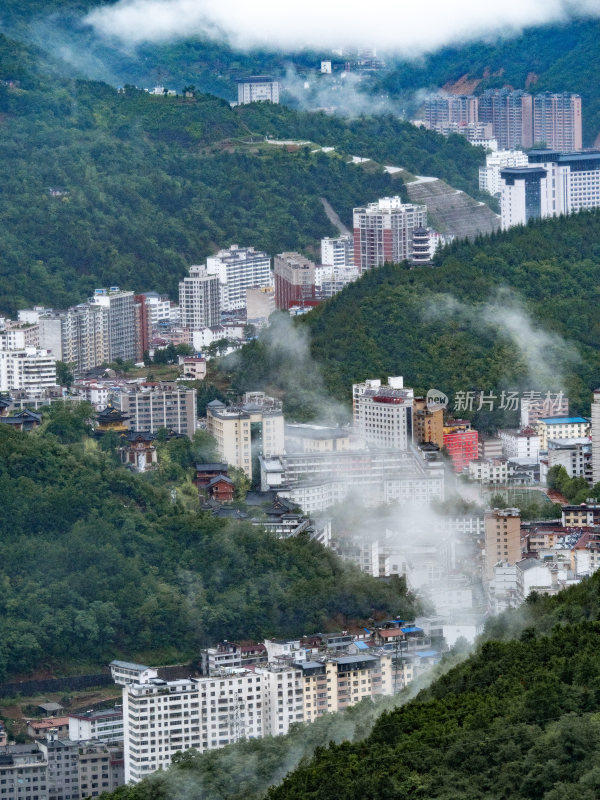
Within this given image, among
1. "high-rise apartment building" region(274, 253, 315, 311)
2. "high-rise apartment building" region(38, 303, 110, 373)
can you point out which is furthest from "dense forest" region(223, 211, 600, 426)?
"high-rise apartment building" region(38, 303, 110, 373)

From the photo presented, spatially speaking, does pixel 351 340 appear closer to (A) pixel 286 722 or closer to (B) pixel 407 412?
(B) pixel 407 412

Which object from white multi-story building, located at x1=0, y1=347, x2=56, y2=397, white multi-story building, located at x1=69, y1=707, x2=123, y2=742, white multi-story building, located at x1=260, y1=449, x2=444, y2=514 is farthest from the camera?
white multi-story building, located at x1=0, y1=347, x2=56, y2=397

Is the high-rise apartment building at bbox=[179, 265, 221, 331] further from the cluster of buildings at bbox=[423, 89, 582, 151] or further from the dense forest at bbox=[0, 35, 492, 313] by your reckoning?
the cluster of buildings at bbox=[423, 89, 582, 151]

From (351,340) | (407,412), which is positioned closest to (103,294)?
(351,340)

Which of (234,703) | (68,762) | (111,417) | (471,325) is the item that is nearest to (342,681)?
(234,703)

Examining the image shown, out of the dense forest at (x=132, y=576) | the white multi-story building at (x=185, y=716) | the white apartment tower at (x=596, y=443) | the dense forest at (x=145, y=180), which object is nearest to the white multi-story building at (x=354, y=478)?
the dense forest at (x=132, y=576)

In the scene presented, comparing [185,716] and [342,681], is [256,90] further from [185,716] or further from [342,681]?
[185,716]
